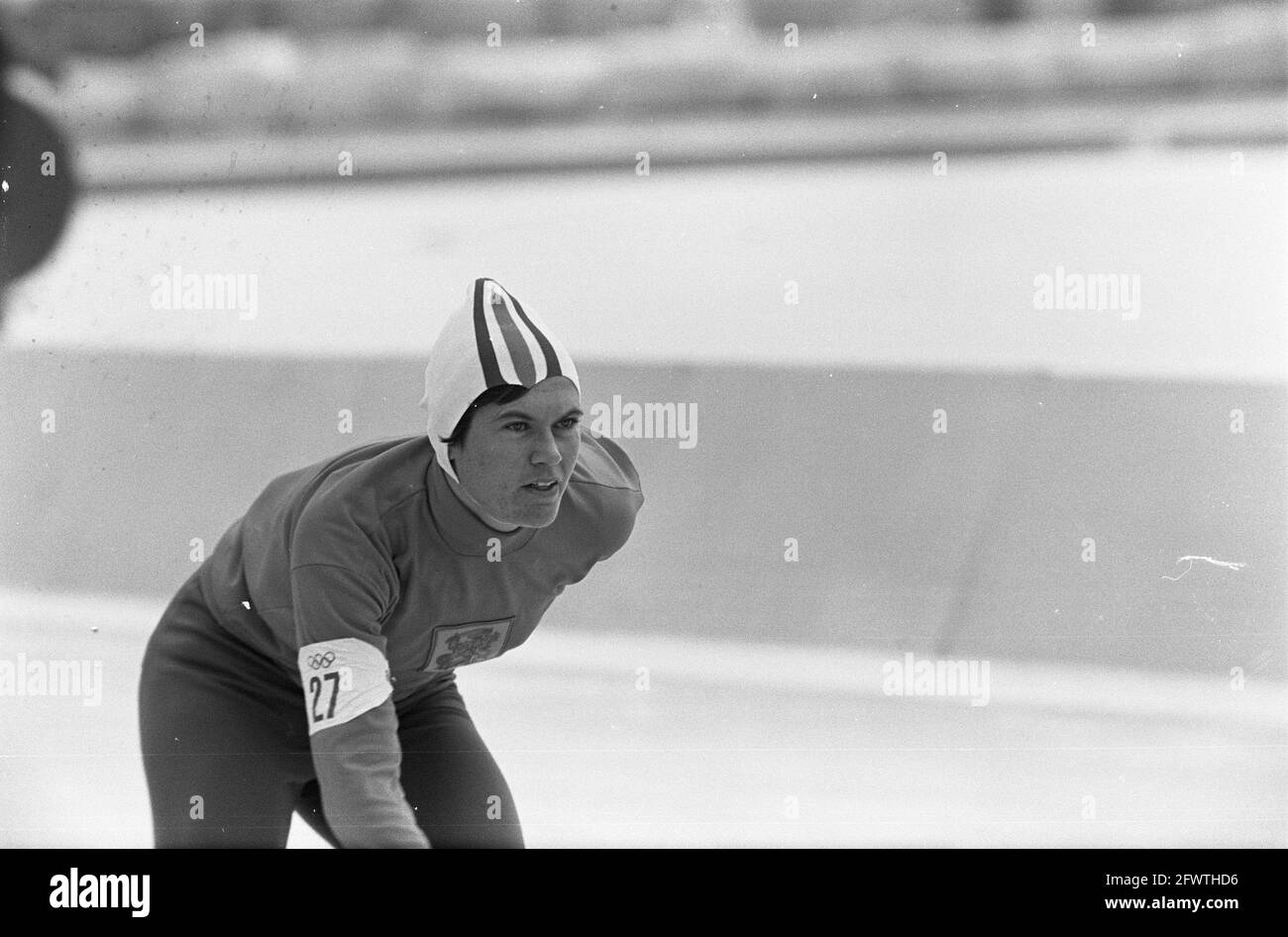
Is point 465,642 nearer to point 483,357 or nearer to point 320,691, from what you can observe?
point 320,691

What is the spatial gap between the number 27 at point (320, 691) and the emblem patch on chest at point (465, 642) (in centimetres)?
24

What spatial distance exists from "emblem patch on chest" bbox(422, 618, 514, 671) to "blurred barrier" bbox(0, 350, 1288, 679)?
1.49ft

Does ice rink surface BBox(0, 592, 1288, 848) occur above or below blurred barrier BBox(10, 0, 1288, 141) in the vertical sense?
below

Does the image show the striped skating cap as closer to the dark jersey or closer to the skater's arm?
the dark jersey

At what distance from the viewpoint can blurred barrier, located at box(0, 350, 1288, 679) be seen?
254cm

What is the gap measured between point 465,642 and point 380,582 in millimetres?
Answer: 235

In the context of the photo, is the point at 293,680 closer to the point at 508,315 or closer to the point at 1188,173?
the point at 508,315

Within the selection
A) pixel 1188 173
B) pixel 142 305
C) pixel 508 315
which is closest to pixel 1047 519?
pixel 1188 173

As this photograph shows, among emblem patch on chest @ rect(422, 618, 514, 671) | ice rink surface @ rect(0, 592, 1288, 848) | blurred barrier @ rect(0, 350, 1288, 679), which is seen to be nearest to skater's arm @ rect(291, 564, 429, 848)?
emblem patch on chest @ rect(422, 618, 514, 671)

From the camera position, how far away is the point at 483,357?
1.89 metres

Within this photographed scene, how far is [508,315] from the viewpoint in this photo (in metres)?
1.93

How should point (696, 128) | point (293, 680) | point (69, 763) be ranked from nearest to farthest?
point (293, 680)
point (69, 763)
point (696, 128)

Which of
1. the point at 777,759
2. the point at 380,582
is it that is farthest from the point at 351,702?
the point at 777,759

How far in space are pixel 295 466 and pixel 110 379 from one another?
1.22 feet
